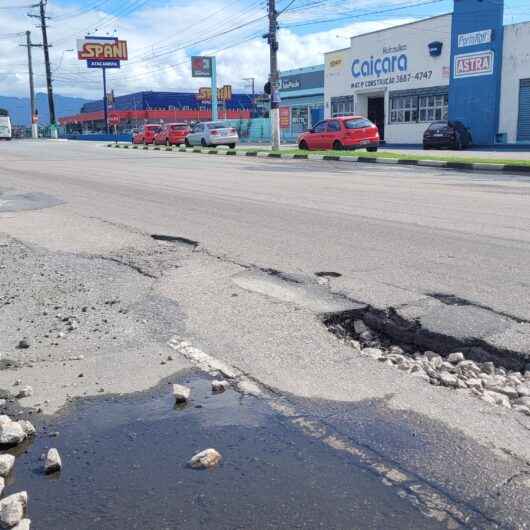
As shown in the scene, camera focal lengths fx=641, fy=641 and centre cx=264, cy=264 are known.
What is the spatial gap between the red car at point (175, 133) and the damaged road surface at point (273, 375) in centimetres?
3010

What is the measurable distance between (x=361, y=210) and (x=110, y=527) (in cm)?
776

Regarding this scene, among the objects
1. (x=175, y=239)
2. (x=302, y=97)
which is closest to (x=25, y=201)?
(x=175, y=239)

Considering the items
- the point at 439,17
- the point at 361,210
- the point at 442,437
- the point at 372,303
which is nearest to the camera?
the point at 442,437

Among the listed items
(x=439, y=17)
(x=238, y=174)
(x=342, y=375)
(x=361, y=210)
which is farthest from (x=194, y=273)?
(x=439, y=17)

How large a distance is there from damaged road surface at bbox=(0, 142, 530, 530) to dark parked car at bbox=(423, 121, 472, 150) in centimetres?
2351

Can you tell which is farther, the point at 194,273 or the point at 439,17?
the point at 439,17

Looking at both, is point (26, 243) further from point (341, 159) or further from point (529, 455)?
point (341, 159)

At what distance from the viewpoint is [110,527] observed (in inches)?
93.4

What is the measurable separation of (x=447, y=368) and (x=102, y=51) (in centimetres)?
7350

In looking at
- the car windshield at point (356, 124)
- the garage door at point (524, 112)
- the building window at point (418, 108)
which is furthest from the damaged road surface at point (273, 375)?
the building window at point (418, 108)

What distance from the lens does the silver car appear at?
3406cm

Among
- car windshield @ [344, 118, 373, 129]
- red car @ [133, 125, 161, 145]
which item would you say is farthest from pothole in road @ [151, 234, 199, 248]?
red car @ [133, 125, 161, 145]

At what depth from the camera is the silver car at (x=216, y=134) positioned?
34.1 meters

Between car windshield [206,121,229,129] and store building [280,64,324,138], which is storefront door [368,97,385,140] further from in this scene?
car windshield [206,121,229,129]
